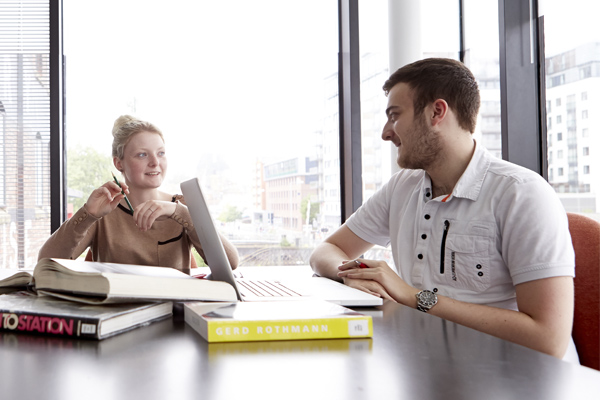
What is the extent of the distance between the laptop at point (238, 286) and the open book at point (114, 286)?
3.4 inches

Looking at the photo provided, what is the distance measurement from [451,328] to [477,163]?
0.81m

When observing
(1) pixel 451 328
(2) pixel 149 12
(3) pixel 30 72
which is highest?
(2) pixel 149 12

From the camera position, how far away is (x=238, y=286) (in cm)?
100

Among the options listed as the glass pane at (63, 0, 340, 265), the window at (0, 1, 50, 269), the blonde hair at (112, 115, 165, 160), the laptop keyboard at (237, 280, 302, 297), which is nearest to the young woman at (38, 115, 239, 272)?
the blonde hair at (112, 115, 165, 160)

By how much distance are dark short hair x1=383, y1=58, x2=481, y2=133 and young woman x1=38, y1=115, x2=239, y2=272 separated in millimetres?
798

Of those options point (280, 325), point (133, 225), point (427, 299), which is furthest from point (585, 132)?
point (280, 325)

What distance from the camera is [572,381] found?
1.61 feet

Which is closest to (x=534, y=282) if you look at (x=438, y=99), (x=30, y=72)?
(x=438, y=99)

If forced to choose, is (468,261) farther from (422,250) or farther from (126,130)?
(126,130)

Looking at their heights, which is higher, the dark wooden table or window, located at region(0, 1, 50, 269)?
window, located at region(0, 1, 50, 269)

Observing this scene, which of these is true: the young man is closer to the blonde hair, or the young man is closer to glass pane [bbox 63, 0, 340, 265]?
the blonde hair

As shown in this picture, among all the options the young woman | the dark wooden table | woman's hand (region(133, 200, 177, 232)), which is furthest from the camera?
the young woman

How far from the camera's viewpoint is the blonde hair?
6.34 ft

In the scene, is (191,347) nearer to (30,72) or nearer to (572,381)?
(572,381)
